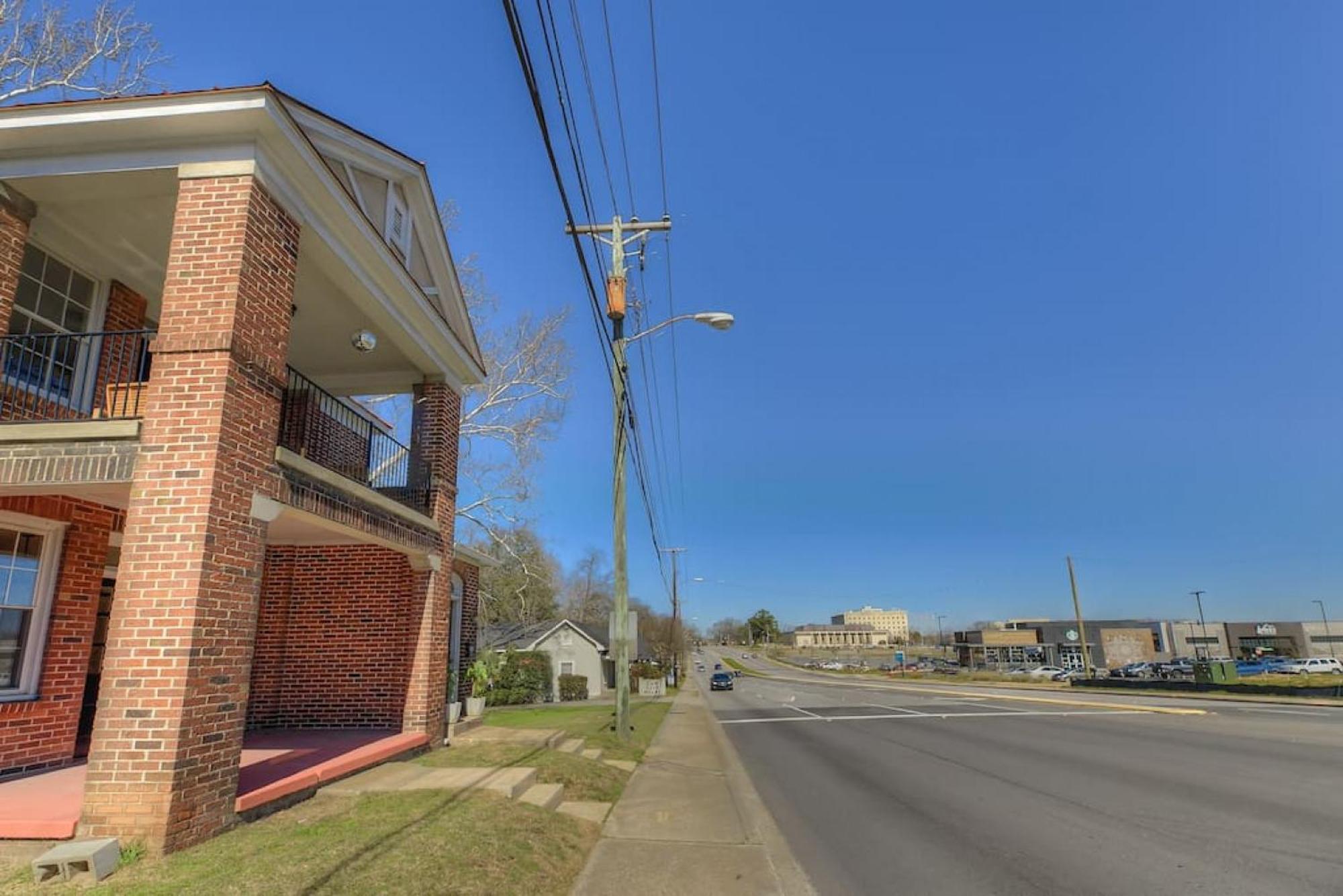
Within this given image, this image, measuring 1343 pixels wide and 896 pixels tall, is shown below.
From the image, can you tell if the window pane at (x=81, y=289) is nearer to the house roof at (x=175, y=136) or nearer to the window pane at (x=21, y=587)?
the house roof at (x=175, y=136)

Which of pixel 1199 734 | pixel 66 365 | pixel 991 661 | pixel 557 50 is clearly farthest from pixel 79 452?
pixel 991 661

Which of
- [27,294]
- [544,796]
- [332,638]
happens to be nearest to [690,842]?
Result: [544,796]

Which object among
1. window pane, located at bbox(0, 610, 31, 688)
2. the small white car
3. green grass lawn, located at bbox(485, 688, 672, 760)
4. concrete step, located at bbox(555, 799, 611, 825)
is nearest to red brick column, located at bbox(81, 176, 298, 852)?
window pane, located at bbox(0, 610, 31, 688)

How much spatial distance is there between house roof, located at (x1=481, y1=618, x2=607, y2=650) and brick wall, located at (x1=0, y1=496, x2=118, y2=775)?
1368 inches

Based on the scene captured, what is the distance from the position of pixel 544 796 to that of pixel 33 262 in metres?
8.29

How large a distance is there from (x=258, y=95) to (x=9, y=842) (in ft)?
20.6

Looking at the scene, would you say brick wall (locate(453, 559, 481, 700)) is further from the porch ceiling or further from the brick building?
the porch ceiling

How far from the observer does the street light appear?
516 inches


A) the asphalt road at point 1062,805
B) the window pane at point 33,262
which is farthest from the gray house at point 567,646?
the window pane at point 33,262

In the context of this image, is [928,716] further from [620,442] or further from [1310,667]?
[1310,667]

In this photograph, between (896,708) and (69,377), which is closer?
(69,377)

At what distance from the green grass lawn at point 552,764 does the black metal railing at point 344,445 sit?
12.6ft

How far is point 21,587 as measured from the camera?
723 cm

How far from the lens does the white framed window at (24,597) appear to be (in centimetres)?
704
